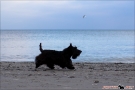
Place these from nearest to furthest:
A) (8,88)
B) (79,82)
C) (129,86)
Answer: (8,88) → (129,86) → (79,82)

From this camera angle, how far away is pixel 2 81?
8133 millimetres

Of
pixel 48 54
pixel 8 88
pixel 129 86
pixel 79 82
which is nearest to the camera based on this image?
pixel 8 88

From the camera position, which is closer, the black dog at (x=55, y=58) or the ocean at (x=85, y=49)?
the black dog at (x=55, y=58)

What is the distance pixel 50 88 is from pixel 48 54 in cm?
440

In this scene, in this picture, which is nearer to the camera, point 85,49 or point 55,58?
point 55,58

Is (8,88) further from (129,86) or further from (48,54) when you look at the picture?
(48,54)

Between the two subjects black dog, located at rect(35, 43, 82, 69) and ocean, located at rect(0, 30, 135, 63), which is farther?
ocean, located at rect(0, 30, 135, 63)

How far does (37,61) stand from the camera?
38.4 feet

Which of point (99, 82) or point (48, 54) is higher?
point (48, 54)

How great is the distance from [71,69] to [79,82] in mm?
3574

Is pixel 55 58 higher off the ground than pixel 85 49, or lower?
lower

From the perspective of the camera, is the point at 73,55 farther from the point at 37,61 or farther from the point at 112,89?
the point at 112,89

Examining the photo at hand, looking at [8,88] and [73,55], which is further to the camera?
[73,55]

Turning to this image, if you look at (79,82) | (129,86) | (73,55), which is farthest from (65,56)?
(129,86)
